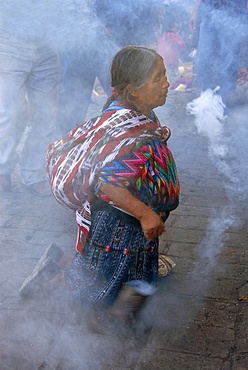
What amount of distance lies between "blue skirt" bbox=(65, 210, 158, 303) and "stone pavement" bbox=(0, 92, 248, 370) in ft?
0.46

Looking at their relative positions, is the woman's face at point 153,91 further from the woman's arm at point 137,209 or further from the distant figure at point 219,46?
the distant figure at point 219,46

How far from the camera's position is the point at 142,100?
8.39 ft

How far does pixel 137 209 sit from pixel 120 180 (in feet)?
0.49

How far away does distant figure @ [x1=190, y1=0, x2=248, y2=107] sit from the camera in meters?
5.76

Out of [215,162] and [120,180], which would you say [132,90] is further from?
[215,162]

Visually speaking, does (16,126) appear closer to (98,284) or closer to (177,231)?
(177,231)

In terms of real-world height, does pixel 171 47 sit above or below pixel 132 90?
below

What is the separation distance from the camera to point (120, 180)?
7.87 ft

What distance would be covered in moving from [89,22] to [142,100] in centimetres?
219

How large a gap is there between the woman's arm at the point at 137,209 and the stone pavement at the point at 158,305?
52 cm

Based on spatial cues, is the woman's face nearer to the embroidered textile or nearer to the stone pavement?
the embroidered textile

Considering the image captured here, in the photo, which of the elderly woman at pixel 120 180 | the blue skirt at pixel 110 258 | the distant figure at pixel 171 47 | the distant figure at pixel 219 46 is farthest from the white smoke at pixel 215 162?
the distant figure at pixel 171 47

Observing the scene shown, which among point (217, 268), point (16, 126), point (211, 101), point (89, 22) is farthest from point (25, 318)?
point (211, 101)

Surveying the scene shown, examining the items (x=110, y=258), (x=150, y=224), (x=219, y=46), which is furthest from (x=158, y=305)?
(x=219, y=46)
